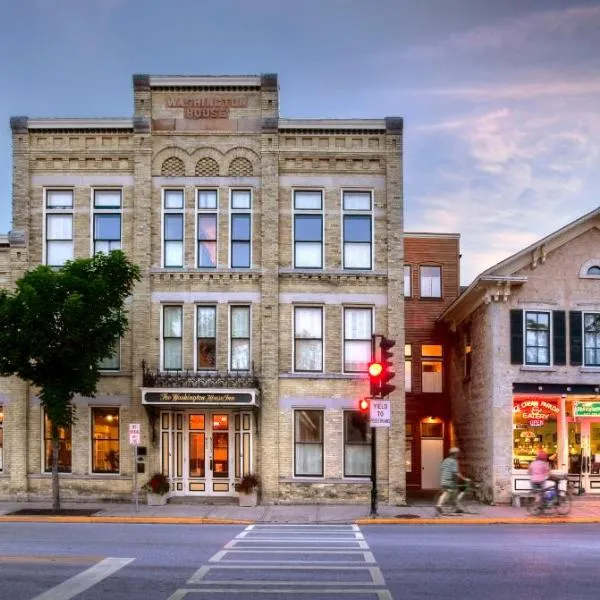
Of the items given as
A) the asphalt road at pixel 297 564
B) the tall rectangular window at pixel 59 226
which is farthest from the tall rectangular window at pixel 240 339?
the asphalt road at pixel 297 564

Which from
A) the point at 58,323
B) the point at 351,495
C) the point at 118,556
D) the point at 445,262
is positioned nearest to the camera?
the point at 118,556

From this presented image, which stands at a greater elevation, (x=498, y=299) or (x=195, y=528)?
(x=498, y=299)

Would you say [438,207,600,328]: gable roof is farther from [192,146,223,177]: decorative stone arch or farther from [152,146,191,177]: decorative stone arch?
[152,146,191,177]: decorative stone arch

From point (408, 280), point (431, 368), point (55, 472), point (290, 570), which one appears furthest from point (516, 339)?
point (290, 570)

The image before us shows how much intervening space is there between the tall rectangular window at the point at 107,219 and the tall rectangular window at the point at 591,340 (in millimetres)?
14400

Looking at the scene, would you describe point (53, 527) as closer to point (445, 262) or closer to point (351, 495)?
point (351, 495)

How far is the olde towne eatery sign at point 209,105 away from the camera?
1119 inches

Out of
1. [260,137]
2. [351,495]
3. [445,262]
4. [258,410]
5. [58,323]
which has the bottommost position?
[351,495]

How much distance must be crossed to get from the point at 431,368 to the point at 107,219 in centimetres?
1380

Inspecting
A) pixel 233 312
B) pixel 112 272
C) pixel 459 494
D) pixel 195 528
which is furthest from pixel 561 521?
pixel 112 272

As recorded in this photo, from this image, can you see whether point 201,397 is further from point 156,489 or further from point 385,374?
point 385,374

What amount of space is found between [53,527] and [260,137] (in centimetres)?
1338

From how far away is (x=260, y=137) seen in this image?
92.7 feet

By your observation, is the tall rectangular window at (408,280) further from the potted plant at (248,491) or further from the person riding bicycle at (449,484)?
the person riding bicycle at (449,484)
